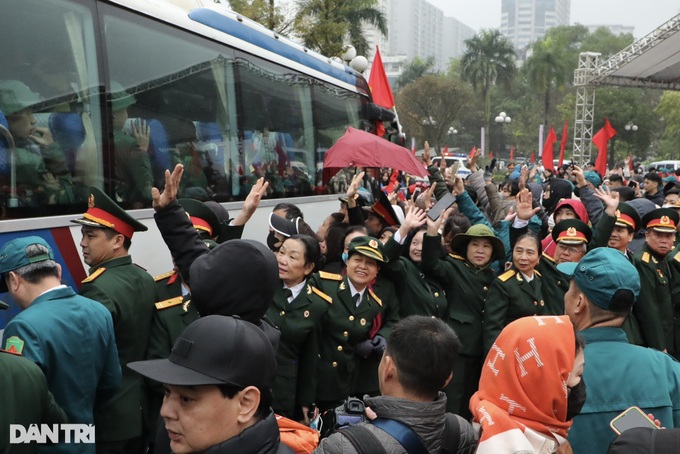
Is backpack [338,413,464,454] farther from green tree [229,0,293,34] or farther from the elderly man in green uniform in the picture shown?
green tree [229,0,293,34]

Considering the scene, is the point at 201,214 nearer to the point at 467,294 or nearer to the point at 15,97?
the point at 15,97

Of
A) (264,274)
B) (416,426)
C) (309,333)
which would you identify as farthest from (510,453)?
(309,333)

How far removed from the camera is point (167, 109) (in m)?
6.01

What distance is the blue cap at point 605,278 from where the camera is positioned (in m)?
2.77

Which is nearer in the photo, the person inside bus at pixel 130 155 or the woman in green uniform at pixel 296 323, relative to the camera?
the woman in green uniform at pixel 296 323

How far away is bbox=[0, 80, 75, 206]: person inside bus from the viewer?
14.5 ft

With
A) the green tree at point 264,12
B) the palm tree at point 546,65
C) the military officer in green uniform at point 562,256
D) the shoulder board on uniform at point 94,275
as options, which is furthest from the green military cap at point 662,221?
the palm tree at point 546,65

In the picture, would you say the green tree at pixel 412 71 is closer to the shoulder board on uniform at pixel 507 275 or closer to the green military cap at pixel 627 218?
the green military cap at pixel 627 218

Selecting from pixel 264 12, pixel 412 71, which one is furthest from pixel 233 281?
pixel 412 71

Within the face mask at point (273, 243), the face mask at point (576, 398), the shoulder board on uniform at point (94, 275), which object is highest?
the shoulder board on uniform at point (94, 275)

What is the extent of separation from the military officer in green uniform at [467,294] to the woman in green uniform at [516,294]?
0.65 feet

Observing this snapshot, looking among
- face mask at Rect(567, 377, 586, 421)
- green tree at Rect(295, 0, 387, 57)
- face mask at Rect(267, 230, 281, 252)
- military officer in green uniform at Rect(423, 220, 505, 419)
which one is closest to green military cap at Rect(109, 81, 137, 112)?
face mask at Rect(267, 230, 281, 252)

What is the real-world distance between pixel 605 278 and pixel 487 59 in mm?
60392

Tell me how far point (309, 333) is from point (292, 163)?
469cm
